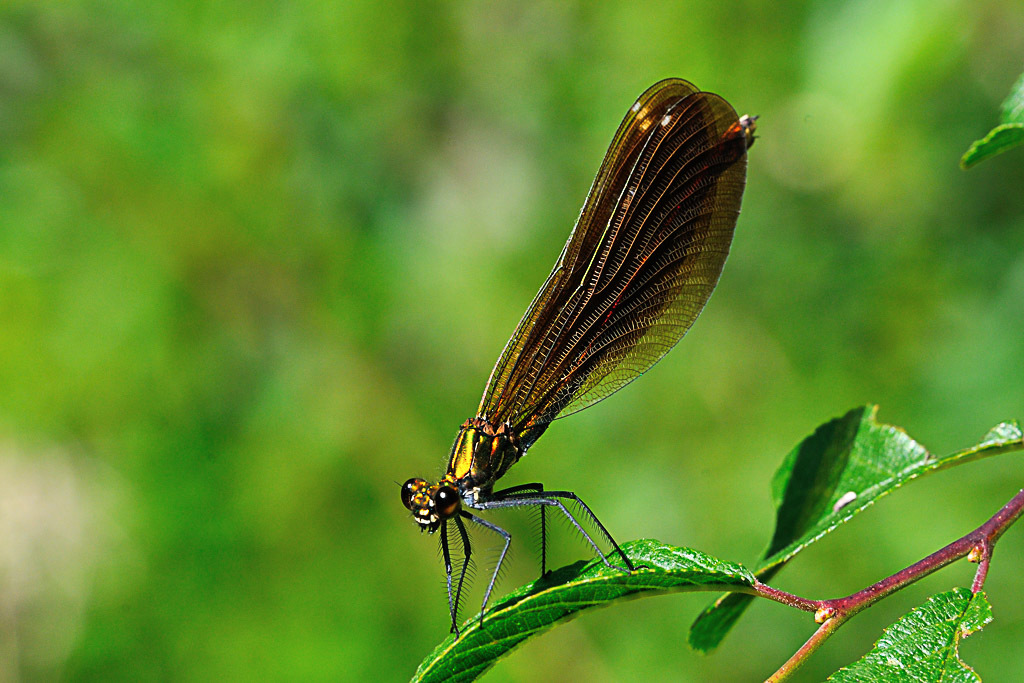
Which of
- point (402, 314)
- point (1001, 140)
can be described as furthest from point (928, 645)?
point (402, 314)

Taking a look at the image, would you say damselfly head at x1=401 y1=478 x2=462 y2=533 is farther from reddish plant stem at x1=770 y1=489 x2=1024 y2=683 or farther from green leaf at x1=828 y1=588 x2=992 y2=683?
green leaf at x1=828 y1=588 x2=992 y2=683

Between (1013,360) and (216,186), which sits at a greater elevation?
(216,186)

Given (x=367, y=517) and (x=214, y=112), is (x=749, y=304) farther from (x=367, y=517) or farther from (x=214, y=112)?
(x=214, y=112)

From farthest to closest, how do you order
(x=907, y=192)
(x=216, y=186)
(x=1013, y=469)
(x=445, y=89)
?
(x=445, y=89) → (x=216, y=186) → (x=907, y=192) → (x=1013, y=469)

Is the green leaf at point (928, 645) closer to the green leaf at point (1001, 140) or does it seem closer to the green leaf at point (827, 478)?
the green leaf at point (827, 478)

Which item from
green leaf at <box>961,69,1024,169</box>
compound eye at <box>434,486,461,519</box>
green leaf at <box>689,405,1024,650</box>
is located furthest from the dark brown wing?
green leaf at <box>961,69,1024,169</box>

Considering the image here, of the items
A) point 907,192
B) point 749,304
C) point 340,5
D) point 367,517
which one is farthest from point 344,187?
point 907,192

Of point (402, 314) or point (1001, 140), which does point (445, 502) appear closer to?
point (1001, 140)
